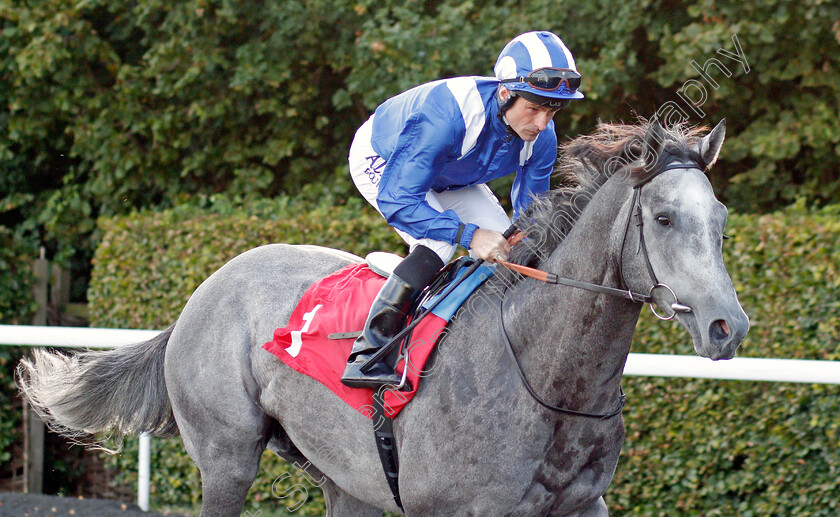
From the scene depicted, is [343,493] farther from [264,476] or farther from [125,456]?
[125,456]

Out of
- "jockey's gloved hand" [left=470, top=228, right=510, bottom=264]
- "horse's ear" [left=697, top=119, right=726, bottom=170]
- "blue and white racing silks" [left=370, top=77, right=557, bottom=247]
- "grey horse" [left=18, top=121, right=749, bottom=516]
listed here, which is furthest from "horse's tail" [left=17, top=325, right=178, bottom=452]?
"horse's ear" [left=697, top=119, right=726, bottom=170]

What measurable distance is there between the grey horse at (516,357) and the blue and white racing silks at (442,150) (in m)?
0.26

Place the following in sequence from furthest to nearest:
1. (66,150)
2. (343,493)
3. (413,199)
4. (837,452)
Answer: (66,150)
(837,452)
(343,493)
(413,199)

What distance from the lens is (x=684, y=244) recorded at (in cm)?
210

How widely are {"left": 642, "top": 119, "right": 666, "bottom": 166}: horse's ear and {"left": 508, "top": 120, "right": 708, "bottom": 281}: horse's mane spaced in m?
0.04

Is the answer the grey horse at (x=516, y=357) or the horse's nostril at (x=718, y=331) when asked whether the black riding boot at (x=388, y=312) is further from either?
the horse's nostril at (x=718, y=331)

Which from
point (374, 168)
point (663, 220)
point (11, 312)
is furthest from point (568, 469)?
point (11, 312)

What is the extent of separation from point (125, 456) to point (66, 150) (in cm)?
373

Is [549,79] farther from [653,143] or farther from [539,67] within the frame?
[653,143]

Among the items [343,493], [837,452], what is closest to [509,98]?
[343,493]

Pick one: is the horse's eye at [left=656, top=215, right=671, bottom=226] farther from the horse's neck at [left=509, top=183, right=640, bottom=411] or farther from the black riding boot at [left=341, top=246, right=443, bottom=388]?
the black riding boot at [left=341, top=246, right=443, bottom=388]

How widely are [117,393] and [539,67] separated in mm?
2271

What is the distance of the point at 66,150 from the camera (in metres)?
8.27

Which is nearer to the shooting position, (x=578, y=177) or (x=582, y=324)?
(x=582, y=324)
